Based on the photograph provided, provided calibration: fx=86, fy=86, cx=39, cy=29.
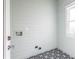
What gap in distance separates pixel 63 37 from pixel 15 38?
1702mm

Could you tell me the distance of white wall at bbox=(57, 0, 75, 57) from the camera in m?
2.79

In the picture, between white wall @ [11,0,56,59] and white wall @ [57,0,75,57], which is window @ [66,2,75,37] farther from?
white wall @ [11,0,56,59]

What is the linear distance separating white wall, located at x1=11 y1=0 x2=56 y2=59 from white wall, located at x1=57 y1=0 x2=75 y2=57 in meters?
0.21

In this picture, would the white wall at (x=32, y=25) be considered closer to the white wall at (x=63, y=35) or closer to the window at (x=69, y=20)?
the white wall at (x=63, y=35)

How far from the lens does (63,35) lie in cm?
317

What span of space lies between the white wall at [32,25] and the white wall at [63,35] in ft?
0.68

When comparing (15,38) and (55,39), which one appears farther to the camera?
(55,39)

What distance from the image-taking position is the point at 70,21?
286 centimetres

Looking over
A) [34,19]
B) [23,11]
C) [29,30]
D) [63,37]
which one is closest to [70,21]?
[63,37]

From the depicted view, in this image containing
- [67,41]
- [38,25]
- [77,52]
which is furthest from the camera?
[38,25]

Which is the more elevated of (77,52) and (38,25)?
(38,25)

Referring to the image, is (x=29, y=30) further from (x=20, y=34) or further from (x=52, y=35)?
(x=52, y=35)

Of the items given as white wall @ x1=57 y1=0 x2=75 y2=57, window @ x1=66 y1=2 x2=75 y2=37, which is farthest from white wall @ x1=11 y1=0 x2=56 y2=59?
window @ x1=66 y1=2 x2=75 y2=37

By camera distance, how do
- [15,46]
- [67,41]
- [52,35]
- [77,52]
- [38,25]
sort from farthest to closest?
1. [52,35]
2. [38,25]
3. [67,41]
4. [15,46]
5. [77,52]
